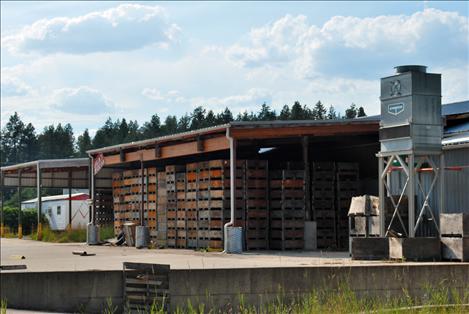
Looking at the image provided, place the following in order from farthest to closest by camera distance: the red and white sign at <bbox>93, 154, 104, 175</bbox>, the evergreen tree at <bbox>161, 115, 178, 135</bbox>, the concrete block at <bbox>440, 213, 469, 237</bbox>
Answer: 1. the evergreen tree at <bbox>161, 115, 178, 135</bbox>
2. the red and white sign at <bbox>93, 154, 104, 175</bbox>
3. the concrete block at <bbox>440, 213, 469, 237</bbox>

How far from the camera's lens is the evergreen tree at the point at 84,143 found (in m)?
144

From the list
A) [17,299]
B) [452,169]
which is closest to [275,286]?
[17,299]

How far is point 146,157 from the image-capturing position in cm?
3014

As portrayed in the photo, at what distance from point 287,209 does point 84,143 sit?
125613 millimetres

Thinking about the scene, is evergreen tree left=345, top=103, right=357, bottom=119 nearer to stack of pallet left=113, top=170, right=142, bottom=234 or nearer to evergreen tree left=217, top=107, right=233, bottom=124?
evergreen tree left=217, top=107, right=233, bottom=124

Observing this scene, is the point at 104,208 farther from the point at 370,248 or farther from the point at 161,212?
the point at 370,248

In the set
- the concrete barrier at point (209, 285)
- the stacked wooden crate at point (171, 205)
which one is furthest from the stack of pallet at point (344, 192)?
the concrete barrier at point (209, 285)

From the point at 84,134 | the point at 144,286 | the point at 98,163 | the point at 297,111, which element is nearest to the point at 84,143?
the point at 84,134

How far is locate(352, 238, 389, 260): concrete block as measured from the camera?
60.0ft

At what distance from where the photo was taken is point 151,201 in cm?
3034

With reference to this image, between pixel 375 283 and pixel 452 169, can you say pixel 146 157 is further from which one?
pixel 375 283

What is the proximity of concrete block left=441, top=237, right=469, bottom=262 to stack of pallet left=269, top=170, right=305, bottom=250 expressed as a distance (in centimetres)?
762

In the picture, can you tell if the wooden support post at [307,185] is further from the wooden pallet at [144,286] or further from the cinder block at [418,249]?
the wooden pallet at [144,286]

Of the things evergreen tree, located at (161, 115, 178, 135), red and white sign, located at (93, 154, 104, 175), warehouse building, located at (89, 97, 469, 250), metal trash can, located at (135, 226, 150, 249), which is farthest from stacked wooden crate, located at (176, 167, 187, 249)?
evergreen tree, located at (161, 115, 178, 135)
